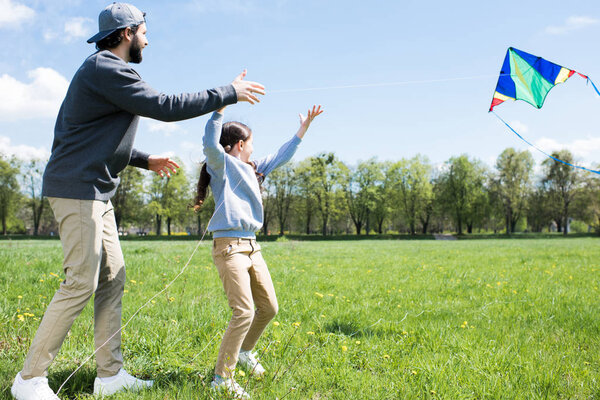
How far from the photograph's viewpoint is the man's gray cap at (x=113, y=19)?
2.54m

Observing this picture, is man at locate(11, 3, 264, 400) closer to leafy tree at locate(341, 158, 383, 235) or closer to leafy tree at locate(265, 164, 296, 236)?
leafy tree at locate(265, 164, 296, 236)

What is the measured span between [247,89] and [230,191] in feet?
2.42

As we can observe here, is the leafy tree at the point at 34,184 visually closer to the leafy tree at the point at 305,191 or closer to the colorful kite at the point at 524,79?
the leafy tree at the point at 305,191

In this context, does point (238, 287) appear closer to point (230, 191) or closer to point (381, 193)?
point (230, 191)

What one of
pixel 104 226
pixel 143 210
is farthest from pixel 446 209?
pixel 104 226

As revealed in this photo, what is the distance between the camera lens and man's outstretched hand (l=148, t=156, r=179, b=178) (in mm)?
3236

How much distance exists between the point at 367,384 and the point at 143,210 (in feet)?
182

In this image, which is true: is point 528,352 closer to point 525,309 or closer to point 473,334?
point 473,334

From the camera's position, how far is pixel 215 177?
297cm

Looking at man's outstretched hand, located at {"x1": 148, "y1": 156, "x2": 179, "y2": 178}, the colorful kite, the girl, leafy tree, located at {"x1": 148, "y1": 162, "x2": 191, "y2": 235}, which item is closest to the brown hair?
the girl

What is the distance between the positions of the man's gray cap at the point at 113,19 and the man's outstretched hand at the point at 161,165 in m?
0.97

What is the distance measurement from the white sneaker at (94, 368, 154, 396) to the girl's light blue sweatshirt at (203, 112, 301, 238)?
1.12 m

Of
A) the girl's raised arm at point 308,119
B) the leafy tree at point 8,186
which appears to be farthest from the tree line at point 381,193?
the girl's raised arm at point 308,119

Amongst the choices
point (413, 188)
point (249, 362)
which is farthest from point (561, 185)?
point (249, 362)
